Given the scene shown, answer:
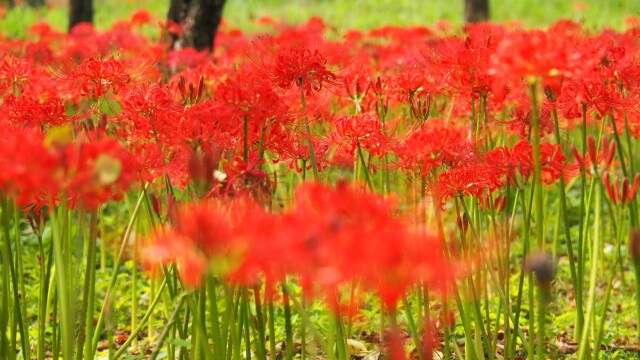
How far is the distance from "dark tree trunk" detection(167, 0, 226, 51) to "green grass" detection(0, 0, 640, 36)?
783 cm

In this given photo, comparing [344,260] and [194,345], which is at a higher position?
[344,260]

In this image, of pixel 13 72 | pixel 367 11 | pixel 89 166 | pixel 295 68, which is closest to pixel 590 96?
pixel 295 68

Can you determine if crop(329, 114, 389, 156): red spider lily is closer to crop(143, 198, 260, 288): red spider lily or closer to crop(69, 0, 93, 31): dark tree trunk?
crop(143, 198, 260, 288): red spider lily

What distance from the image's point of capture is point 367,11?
58.2 feet

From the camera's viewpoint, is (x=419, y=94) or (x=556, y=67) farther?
(x=419, y=94)

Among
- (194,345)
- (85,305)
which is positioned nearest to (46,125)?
(85,305)

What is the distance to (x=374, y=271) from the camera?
1159mm

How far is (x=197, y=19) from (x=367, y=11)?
11892 mm

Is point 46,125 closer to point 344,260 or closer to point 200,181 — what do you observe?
point 200,181

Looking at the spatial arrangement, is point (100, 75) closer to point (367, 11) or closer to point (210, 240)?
point (210, 240)

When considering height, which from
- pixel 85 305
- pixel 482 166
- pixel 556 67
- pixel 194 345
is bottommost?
pixel 194 345

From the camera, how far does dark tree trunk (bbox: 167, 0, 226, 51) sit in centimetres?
625

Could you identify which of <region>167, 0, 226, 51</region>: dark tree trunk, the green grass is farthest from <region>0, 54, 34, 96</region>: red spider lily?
the green grass

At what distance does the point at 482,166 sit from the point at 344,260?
1053 mm
